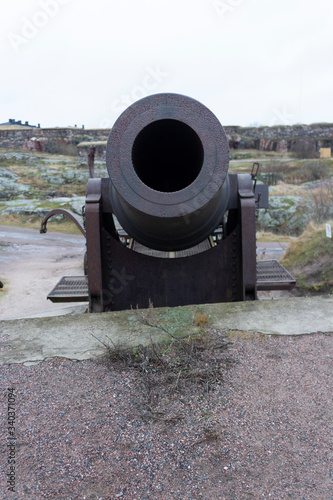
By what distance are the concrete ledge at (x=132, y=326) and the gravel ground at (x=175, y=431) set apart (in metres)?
0.15

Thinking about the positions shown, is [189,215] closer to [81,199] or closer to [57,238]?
[57,238]

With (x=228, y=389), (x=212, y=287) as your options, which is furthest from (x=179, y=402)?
(x=212, y=287)

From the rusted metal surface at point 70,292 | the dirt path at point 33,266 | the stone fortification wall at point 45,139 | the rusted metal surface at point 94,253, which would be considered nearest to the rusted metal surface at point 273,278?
the rusted metal surface at point 94,253

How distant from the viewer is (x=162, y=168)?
3.81 metres

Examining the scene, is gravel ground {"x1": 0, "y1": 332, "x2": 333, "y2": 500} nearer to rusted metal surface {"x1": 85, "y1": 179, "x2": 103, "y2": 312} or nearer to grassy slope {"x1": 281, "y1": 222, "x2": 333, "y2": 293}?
rusted metal surface {"x1": 85, "y1": 179, "x2": 103, "y2": 312}

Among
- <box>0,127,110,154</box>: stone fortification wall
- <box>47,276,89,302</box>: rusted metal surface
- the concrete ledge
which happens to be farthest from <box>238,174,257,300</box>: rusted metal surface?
<box>0,127,110,154</box>: stone fortification wall

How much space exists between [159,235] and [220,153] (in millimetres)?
746

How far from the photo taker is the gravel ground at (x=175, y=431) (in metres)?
1.55

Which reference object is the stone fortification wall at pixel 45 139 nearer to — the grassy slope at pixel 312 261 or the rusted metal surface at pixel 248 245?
the grassy slope at pixel 312 261

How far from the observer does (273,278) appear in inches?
178

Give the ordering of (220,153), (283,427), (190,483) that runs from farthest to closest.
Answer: (220,153)
(283,427)
(190,483)

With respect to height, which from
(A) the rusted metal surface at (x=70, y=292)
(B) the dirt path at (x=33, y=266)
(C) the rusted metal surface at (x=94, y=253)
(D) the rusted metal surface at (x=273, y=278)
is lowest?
(B) the dirt path at (x=33, y=266)

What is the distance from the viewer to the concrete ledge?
8.17 feet

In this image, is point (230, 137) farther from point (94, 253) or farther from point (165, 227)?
point (165, 227)
